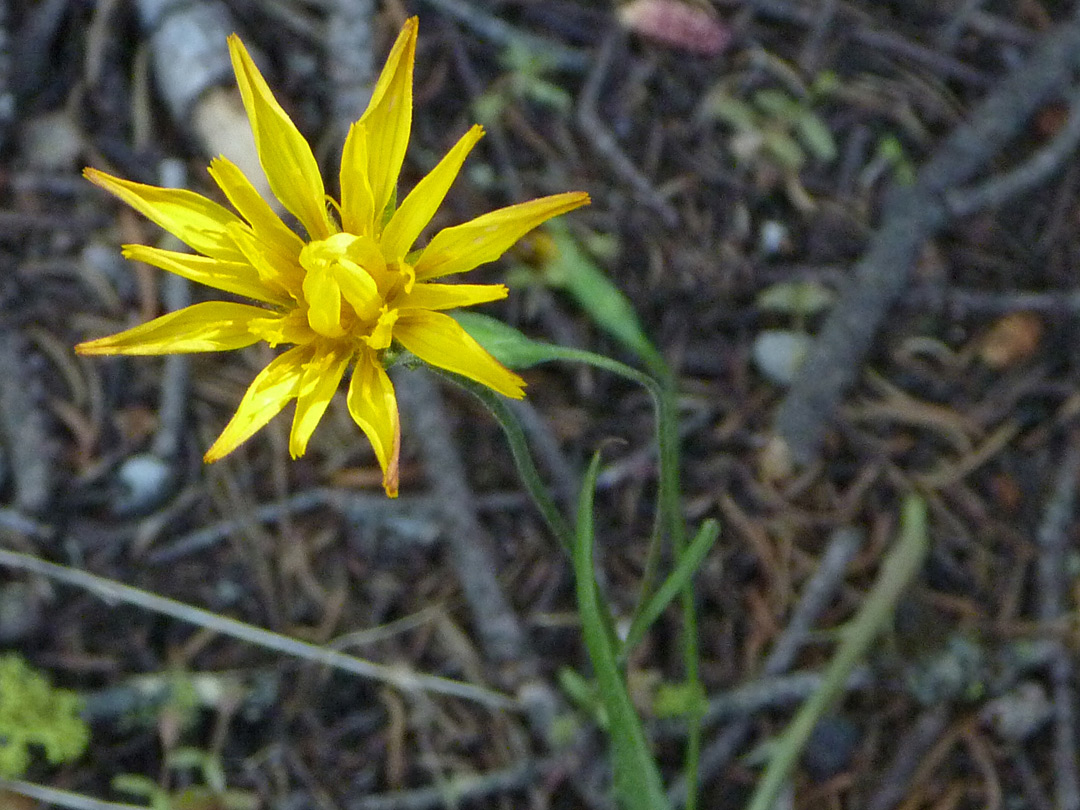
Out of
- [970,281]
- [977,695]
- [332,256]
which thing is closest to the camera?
[332,256]

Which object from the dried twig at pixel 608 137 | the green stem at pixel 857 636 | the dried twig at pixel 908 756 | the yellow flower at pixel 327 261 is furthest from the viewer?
the dried twig at pixel 608 137

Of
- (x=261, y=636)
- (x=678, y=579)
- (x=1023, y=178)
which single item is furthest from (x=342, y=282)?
(x=1023, y=178)

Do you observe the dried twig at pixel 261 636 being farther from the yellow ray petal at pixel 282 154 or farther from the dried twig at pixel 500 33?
the dried twig at pixel 500 33

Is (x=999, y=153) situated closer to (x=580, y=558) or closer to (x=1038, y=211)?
(x=1038, y=211)

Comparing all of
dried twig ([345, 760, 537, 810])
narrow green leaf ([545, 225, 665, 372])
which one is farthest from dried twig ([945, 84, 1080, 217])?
dried twig ([345, 760, 537, 810])

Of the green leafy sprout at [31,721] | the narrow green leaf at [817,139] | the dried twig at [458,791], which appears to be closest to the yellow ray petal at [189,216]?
the green leafy sprout at [31,721]

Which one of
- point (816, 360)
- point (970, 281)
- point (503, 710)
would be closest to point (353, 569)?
point (503, 710)

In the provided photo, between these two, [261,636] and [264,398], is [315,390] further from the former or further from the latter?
[261,636]
